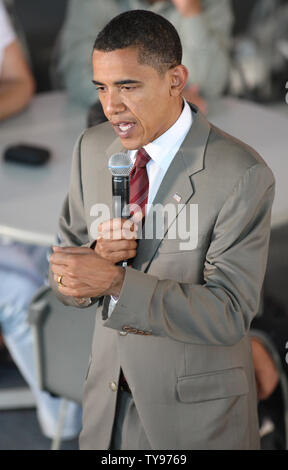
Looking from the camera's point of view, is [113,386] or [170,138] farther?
[113,386]

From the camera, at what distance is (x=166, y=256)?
1.20 m

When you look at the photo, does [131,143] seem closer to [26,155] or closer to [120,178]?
[120,178]

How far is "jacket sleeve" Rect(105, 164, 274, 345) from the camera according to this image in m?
1.11

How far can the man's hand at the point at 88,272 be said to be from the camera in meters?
1.10

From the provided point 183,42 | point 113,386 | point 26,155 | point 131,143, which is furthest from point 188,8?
point 113,386

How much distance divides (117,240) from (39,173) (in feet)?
3.38

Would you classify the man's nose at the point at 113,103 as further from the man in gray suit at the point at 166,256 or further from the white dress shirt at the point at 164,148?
the white dress shirt at the point at 164,148

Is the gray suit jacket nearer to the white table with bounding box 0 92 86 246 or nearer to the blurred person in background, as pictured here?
the white table with bounding box 0 92 86 246

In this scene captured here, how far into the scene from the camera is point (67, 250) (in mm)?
1135

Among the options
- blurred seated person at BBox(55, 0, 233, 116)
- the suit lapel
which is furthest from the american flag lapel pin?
blurred seated person at BBox(55, 0, 233, 116)

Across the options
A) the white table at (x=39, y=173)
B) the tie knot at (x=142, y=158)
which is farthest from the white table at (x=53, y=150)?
the tie knot at (x=142, y=158)

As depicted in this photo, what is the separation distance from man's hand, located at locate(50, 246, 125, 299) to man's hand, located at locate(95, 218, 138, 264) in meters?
0.03

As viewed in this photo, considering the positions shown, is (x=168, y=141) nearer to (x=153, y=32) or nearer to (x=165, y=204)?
(x=165, y=204)

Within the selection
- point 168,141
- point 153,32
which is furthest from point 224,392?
point 153,32
